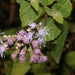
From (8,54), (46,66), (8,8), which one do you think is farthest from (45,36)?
(8,8)

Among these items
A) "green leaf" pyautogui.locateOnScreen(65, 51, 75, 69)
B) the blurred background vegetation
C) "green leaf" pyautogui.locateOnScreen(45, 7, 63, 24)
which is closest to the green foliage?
the blurred background vegetation

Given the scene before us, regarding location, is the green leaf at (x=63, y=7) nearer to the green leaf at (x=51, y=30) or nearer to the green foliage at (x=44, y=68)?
the green leaf at (x=51, y=30)

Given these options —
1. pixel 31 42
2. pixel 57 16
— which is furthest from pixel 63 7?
pixel 31 42

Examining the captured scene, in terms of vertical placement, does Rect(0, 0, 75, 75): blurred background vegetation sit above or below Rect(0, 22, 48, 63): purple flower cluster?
below

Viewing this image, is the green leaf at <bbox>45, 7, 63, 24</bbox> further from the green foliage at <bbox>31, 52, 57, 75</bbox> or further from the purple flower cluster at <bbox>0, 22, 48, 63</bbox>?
the green foliage at <bbox>31, 52, 57, 75</bbox>

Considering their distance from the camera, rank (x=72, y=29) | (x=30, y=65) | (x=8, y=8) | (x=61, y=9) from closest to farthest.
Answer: (x=61, y=9)
(x=30, y=65)
(x=72, y=29)
(x=8, y=8)

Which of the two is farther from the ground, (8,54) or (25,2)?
(25,2)

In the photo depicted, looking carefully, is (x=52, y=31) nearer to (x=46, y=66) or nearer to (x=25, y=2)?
(x=25, y=2)

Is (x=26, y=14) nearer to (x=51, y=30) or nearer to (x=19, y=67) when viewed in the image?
(x=51, y=30)

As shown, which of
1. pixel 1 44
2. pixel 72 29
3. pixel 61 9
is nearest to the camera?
pixel 1 44
